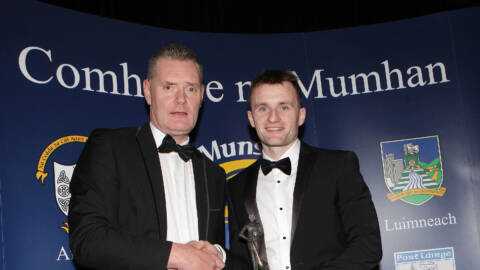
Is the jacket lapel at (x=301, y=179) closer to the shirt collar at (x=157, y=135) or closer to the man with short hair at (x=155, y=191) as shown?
the man with short hair at (x=155, y=191)

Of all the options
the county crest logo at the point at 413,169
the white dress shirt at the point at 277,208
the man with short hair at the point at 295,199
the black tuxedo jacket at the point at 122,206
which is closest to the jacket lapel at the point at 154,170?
the black tuxedo jacket at the point at 122,206

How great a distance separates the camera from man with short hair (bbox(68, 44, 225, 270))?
6.99 ft

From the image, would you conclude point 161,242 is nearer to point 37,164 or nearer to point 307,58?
point 37,164

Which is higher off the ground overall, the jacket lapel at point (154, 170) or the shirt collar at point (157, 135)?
the shirt collar at point (157, 135)

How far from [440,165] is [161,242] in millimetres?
3260

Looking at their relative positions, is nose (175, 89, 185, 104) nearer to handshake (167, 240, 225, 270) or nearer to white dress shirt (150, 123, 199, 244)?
white dress shirt (150, 123, 199, 244)

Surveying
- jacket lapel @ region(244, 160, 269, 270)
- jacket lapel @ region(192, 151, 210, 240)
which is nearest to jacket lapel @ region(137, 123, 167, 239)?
jacket lapel @ region(192, 151, 210, 240)

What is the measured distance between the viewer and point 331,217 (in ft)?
8.96

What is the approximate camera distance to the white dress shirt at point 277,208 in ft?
9.21

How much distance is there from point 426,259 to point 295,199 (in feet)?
7.45

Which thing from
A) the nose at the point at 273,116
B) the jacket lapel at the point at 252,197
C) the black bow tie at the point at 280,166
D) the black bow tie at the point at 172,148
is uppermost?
the nose at the point at 273,116

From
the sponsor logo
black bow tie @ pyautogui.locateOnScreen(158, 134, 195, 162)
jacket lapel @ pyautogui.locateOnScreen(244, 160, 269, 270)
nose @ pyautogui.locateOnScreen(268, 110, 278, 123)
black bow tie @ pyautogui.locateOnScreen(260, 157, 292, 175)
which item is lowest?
the sponsor logo

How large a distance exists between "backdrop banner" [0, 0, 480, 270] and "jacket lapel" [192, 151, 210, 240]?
139cm

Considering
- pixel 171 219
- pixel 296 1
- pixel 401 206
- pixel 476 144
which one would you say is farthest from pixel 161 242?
pixel 296 1
